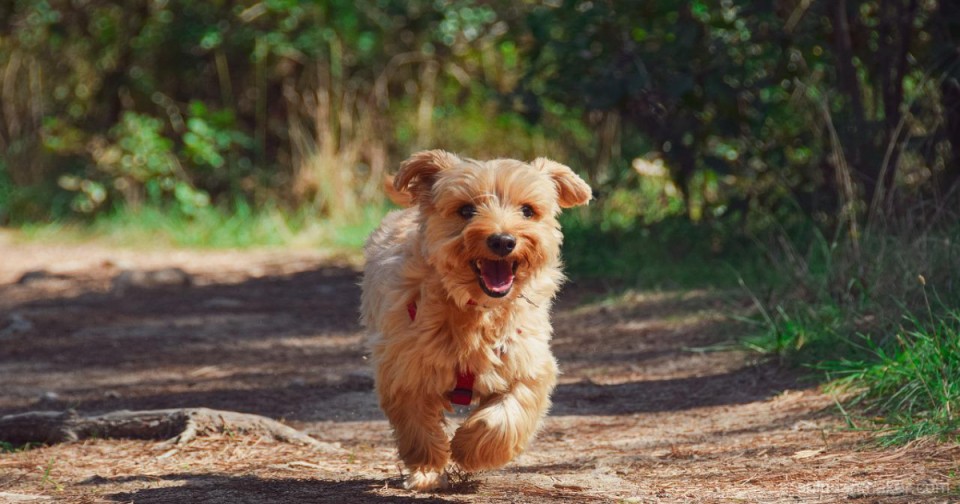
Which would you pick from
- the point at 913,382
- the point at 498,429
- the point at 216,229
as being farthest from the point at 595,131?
the point at 498,429

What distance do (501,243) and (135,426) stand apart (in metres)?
1.94

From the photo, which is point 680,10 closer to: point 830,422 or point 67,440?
point 830,422

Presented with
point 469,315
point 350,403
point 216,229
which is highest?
point 469,315

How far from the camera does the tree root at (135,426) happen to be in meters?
4.88

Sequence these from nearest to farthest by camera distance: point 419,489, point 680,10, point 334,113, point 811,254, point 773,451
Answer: point 419,489
point 773,451
point 811,254
point 680,10
point 334,113

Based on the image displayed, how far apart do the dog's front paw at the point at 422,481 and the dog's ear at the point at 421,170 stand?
3.27 feet

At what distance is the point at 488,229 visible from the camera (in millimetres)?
3959

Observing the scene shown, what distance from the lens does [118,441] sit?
4902 millimetres

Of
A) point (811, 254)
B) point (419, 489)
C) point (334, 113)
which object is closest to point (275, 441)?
point (419, 489)

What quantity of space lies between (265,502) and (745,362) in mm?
3075

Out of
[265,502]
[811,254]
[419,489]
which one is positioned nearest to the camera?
[265,502]

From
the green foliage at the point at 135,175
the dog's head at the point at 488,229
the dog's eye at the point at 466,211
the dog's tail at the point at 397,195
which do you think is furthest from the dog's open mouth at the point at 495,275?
the green foliage at the point at 135,175

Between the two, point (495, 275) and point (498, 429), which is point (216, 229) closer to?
point (495, 275)

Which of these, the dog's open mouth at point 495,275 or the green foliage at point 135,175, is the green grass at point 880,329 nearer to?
the dog's open mouth at point 495,275
